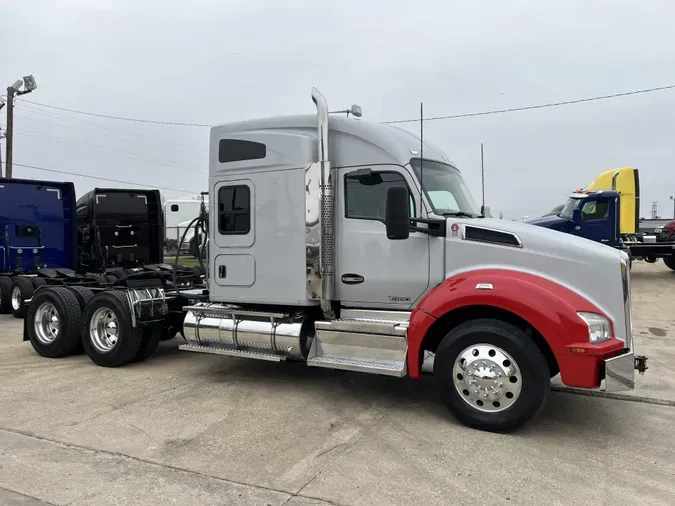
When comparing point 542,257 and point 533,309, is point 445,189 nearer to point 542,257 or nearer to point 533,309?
point 542,257

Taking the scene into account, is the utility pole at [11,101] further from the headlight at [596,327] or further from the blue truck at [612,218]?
the headlight at [596,327]

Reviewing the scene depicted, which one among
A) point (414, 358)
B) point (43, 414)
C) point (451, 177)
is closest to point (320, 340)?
point (414, 358)

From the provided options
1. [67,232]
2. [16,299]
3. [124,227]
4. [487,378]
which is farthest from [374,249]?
[16,299]

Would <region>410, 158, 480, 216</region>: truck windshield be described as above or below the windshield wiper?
above

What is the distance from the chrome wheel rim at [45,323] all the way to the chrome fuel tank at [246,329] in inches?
105

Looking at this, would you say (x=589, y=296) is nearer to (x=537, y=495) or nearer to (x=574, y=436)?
(x=574, y=436)

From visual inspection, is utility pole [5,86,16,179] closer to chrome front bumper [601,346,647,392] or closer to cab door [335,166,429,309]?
cab door [335,166,429,309]

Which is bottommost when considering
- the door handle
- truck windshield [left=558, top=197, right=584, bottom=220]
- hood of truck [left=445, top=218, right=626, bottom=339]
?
the door handle

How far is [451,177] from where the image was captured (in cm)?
603

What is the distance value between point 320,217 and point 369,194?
1.85 feet

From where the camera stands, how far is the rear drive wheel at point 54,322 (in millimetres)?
7480

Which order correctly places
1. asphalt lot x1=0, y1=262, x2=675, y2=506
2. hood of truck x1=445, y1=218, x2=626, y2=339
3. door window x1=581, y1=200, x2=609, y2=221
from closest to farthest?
asphalt lot x1=0, y1=262, x2=675, y2=506
hood of truck x1=445, y1=218, x2=626, y2=339
door window x1=581, y1=200, x2=609, y2=221

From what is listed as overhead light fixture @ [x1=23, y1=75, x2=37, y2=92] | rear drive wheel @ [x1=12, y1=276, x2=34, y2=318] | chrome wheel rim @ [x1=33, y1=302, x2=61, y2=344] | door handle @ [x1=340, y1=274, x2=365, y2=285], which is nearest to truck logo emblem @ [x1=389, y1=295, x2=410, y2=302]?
door handle @ [x1=340, y1=274, x2=365, y2=285]

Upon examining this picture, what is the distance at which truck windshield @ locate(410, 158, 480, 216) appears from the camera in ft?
17.9
